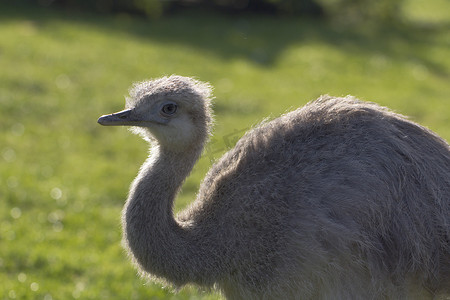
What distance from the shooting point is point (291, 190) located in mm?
4078

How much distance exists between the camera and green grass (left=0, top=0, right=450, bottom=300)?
641 centimetres

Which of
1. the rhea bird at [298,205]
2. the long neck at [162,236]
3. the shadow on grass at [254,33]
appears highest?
the rhea bird at [298,205]

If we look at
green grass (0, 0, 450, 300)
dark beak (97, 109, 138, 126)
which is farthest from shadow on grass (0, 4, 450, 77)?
dark beak (97, 109, 138, 126)

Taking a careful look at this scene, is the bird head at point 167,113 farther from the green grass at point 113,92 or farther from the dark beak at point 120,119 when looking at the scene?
the green grass at point 113,92

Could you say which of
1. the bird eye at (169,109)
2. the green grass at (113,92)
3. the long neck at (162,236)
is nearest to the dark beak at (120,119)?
the bird eye at (169,109)

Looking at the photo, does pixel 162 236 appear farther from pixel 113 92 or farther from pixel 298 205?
pixel 113 92

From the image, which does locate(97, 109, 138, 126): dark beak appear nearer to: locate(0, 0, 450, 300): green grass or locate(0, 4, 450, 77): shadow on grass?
locate(0, 0, 450, 300): green grass

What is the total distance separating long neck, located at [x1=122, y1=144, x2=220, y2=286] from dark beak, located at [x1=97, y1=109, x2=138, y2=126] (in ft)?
1.05

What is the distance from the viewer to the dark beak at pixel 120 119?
167 inches

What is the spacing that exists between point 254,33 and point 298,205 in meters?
11.5

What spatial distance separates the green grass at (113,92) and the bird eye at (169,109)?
1042 millimetres

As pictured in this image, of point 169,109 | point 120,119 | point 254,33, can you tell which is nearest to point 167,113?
point 169,109

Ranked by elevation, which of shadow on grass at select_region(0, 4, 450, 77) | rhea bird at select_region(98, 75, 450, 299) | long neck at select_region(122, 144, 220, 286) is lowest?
shadow on grass at select_region(0, 4, 450, 77)

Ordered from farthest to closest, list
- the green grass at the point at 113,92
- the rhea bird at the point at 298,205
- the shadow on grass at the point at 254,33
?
the shadow on grass at the point at 254,33, the green grass at the point at 113,92, the rhea bird at the point at 298,205
